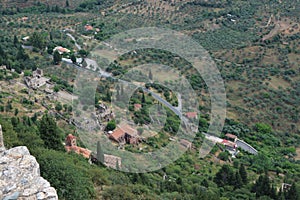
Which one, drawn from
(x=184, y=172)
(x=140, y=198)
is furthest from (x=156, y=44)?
(x=140, y=198)

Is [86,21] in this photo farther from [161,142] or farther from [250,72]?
[161,142]

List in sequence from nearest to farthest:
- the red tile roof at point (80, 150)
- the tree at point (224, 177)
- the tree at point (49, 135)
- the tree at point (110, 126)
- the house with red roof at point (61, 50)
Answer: the tree at point (49, 135) < the red tile roof at point (80, 150) < the tree at point (224, 177) < the tree at point (110, 126) < the house with red roof at point (61, 50)

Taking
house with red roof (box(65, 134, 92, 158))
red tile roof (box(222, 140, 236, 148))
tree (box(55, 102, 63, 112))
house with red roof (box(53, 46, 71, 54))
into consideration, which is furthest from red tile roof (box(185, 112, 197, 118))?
house with red roof (box(53, 46, 71, 54))

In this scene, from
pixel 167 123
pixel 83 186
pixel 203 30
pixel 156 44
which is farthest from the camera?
pixel 203 30

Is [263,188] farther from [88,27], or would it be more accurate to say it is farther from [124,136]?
[88,27]

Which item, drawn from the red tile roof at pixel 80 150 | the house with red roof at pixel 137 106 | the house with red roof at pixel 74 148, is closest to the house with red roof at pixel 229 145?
the house with red roof at pixel 137 106

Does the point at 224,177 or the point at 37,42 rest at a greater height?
the point at 37,42

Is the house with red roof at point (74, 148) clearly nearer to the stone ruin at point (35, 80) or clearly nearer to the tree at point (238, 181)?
the tree at point (238, 181)

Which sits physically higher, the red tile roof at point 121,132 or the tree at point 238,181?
the red tile roof at point 121,132

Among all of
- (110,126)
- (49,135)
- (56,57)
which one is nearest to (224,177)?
(110,126)
